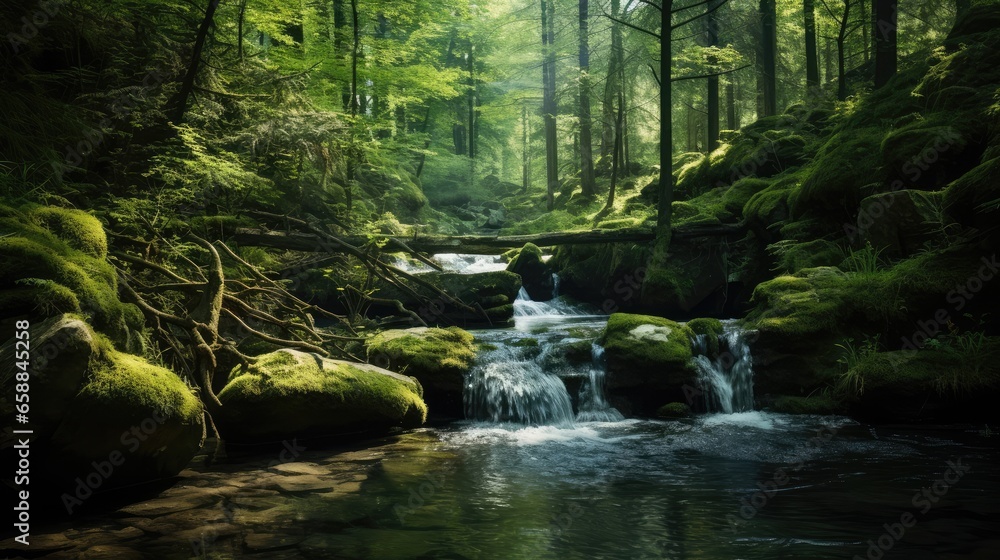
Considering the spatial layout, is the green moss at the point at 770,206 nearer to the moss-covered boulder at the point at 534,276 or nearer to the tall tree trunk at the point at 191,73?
the moss-covered boulder at the point at 534,276

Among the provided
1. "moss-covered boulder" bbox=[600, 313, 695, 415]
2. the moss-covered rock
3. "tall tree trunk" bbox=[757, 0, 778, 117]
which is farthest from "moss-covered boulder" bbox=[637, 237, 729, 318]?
"tall tree trunk" bbox=[757, 0, 778, 117]

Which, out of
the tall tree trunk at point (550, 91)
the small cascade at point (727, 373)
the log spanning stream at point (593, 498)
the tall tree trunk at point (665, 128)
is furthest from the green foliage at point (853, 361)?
the tall tree trunk at point (550, 91)

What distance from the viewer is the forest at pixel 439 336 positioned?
4258mm

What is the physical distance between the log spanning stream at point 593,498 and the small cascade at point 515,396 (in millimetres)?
377

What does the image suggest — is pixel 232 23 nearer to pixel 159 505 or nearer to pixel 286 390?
pixel 286 390

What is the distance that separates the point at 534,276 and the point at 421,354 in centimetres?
796

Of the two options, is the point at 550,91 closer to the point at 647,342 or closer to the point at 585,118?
the point at 585,118

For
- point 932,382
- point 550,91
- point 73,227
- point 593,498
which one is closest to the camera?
point 593,498

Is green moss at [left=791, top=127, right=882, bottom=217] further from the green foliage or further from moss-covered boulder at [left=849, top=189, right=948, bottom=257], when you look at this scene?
the green foliage

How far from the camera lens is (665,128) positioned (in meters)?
13.2

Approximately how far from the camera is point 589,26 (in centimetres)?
2428

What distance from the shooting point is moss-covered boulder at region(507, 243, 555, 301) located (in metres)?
16.2

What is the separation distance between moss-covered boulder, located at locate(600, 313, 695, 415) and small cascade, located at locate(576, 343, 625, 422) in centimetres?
13

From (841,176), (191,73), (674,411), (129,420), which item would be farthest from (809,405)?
(191,73)
